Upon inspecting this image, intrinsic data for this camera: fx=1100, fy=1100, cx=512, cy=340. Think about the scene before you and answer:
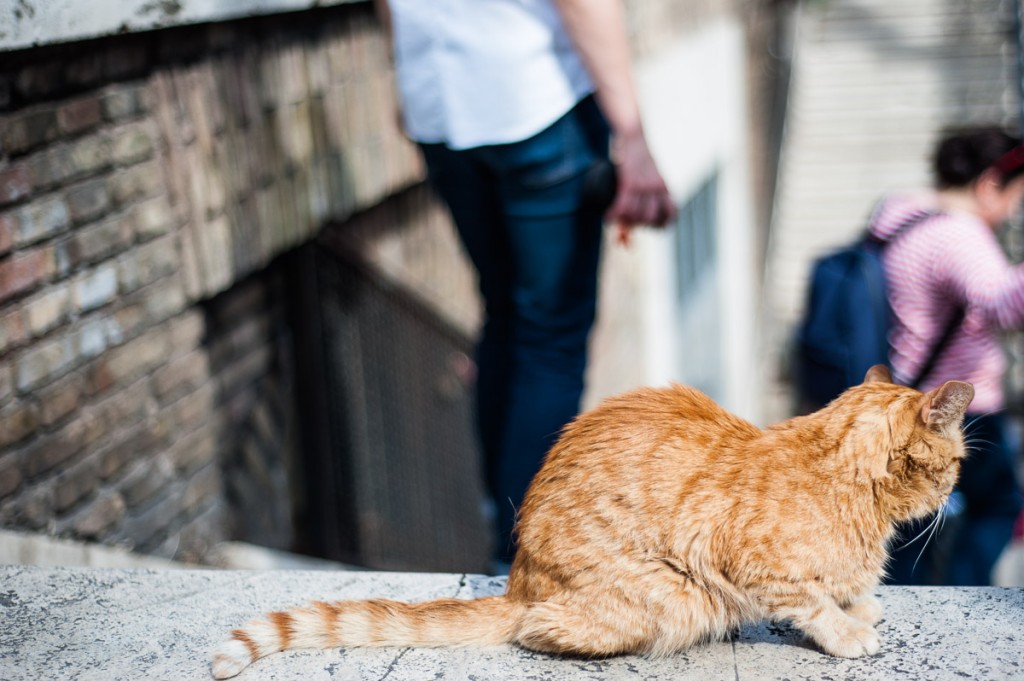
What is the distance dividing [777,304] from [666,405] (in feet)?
28.4

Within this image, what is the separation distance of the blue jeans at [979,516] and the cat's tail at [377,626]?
177 cm

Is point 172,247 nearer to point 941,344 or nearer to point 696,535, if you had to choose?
point 696,535

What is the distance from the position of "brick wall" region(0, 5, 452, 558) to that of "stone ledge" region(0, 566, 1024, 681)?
56 cm

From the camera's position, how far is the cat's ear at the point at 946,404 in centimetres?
187

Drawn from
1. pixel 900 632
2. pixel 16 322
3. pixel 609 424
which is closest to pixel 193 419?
pixel 16 322

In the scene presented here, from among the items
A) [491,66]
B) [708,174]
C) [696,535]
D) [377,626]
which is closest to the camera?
[696,535]

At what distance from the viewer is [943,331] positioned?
3246 mm

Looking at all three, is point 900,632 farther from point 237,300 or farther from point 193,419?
point 237,300

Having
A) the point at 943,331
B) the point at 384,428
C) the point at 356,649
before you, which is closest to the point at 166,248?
the point at 356,649

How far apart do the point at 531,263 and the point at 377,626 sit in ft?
3.46

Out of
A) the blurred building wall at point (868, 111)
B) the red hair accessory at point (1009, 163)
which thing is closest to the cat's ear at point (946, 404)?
the red hair accessory at point (1009, 163)

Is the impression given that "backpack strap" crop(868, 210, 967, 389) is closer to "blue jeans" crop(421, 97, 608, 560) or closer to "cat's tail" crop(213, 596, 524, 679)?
"blue jeans" crop(421, 97, 608, 560)

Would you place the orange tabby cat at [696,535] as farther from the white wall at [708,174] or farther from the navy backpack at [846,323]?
the white wall at [708,174]

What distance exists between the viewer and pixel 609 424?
2010mm
